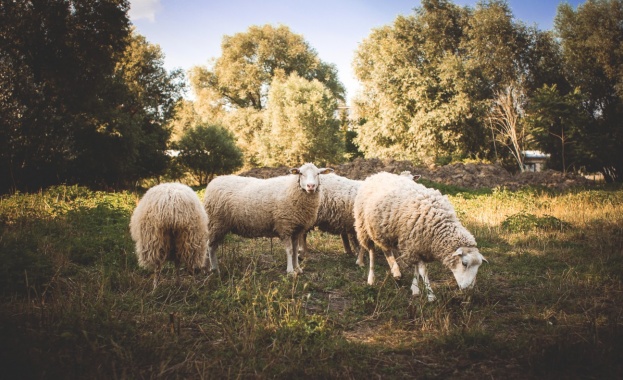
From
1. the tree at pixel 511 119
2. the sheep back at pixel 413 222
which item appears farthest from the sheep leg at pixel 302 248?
the tree at pixel 511 119

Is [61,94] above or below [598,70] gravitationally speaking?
below

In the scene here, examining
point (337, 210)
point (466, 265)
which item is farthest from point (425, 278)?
point (337, 210)

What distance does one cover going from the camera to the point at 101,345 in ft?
10.9

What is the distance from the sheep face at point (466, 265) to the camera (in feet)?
17.0

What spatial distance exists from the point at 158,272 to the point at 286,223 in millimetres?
2514

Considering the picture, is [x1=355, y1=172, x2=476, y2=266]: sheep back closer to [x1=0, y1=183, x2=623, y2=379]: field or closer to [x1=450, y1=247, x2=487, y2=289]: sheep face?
[x1=450, y1=247, x2=487, y2=289]: sheep face

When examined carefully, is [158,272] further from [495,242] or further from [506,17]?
[506,17]

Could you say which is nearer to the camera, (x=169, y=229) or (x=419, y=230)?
(x=169, y=229)

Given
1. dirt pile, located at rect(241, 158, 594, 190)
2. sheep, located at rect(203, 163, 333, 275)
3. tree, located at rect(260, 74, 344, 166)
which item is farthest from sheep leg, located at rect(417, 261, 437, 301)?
tree, located at rect(260, 74, 344, 166)

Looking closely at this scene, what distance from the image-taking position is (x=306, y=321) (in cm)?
402

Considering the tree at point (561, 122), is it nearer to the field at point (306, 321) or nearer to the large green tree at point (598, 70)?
the large green tree at point (598, 70)

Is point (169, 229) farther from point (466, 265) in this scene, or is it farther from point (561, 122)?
point (561, 122)

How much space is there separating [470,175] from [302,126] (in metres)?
19.3

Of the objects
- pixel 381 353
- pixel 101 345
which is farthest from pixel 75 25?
pixel 381 353
